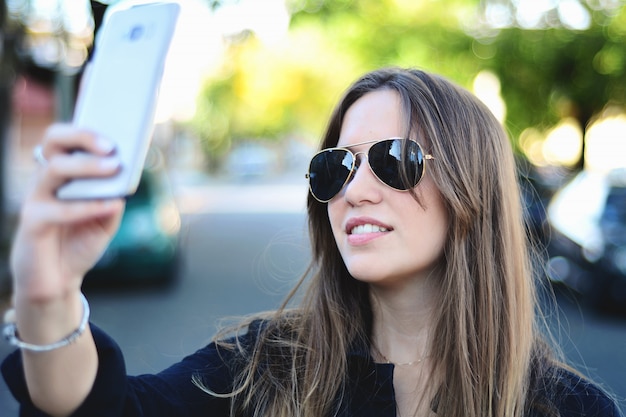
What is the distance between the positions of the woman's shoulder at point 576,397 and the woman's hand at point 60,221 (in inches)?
46.2

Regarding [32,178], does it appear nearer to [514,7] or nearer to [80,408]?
[80,408]

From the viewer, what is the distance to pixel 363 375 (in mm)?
1899

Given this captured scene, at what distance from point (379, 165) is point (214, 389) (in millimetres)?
725

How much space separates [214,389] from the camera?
1.85 m

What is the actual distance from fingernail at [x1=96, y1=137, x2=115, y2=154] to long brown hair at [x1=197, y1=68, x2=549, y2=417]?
901mm

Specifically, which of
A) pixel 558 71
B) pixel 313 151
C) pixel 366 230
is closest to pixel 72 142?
pixel 366 230

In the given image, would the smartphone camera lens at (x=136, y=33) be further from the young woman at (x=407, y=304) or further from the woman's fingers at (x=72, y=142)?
the young woman at (x=407, y=304)

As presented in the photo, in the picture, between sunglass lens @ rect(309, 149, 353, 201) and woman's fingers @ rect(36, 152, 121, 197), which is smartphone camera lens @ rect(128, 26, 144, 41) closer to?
woman's fingers @ rect(36, 152, 121, 197)

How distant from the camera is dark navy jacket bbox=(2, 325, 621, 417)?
140cm

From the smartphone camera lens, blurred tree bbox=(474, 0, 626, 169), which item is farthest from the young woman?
blurred tree bbox=(474, 0, 626, 169)

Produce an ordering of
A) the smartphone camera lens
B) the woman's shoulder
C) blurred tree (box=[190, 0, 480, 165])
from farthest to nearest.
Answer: blurred tree (box=[190, 0, 480, 165]) → the woman's shoulder → the smartphone camera lens

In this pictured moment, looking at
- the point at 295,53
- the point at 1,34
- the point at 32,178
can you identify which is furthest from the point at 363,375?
the point at 295,53

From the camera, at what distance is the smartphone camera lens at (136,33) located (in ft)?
4.00

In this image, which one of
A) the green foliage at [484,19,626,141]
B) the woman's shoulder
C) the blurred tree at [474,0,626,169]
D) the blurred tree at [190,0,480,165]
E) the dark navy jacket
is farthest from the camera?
the green foliage at [484,19,626,141]
